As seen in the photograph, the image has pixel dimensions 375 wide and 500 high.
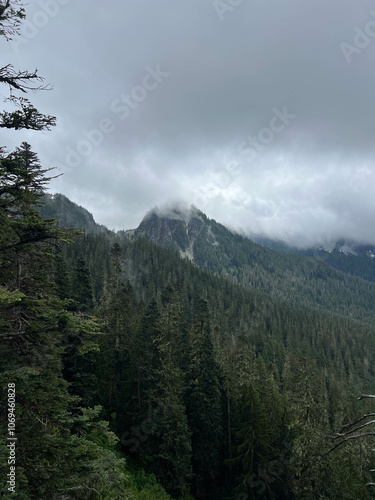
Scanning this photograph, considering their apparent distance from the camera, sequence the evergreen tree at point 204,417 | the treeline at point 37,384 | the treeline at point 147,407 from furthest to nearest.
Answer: the evergreen tree at point 204,417
the treeline at point 147,407
the treeline at point 37,384

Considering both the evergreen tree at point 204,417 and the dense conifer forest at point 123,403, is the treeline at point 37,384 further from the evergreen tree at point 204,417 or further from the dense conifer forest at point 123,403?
the evergreen tree at point 204,417

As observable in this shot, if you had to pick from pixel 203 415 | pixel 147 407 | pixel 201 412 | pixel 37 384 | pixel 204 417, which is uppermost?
pixel 37 384

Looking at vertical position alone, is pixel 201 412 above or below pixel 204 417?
above

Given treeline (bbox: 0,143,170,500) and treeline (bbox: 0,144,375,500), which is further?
treeline (bbox: 0,144,375,500)

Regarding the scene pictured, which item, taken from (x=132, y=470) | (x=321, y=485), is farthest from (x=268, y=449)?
(x=132, y=470)

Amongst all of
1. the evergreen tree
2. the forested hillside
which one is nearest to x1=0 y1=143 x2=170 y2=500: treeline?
the forested hillside

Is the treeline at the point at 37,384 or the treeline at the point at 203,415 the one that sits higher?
the treeline at the point at 37,384

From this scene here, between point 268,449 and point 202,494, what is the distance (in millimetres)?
8058

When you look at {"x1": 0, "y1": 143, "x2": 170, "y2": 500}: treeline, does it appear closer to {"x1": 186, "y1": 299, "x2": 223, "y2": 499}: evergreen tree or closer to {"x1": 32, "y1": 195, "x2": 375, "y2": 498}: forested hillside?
{"x1": 32, "y1": 195, "x2": 375, "y2": 498}: forested hillside

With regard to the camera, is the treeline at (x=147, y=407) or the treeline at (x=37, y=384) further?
the treeline at (x=147, y=407)

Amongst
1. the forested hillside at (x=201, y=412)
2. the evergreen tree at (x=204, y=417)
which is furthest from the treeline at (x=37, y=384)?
the evergreen tree at (x=204, y=417)

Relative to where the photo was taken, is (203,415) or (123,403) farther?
(123,403)

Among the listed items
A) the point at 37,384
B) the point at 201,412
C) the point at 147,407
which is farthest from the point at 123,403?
the point at 37,384

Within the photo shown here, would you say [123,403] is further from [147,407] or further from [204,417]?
[204,417]
